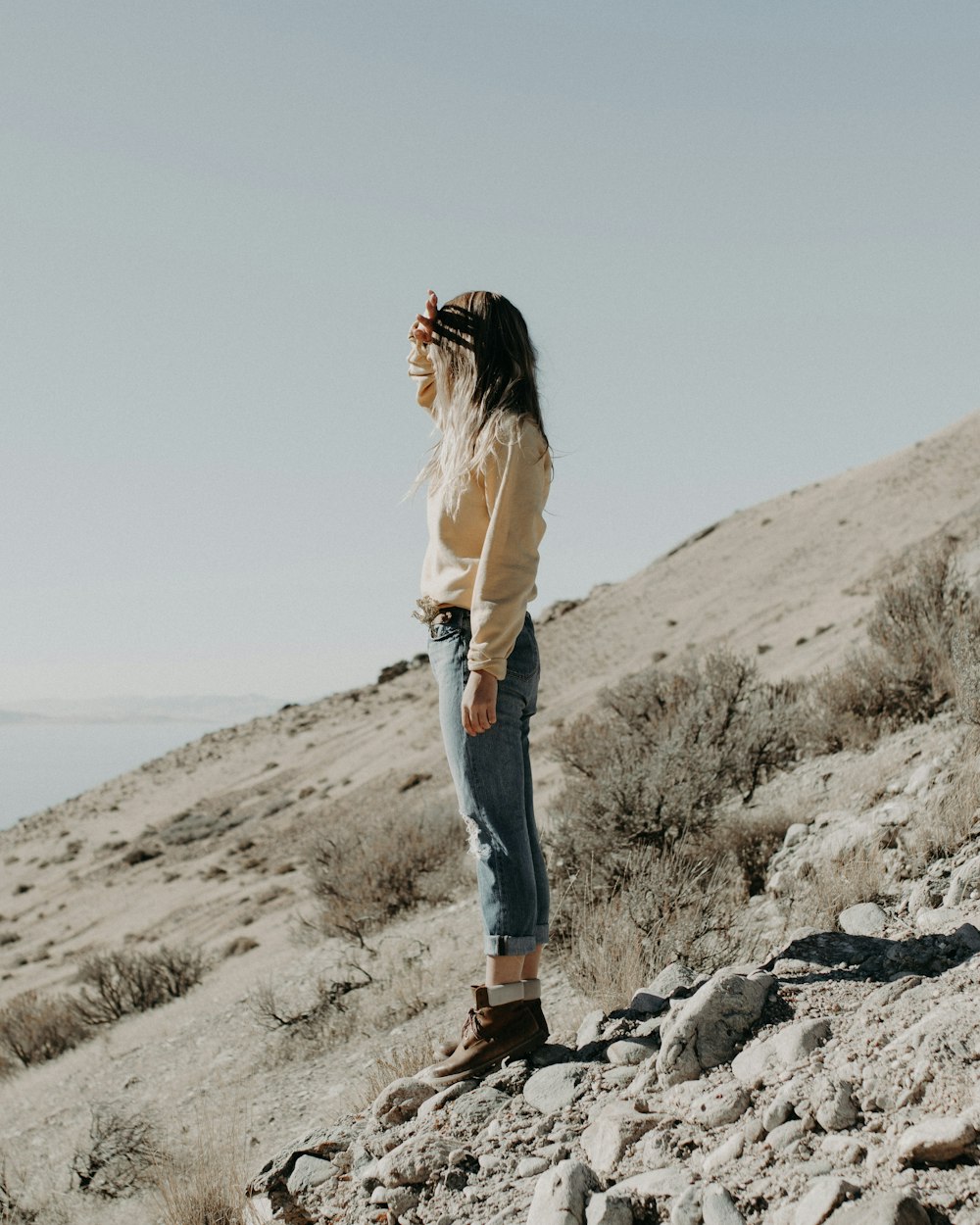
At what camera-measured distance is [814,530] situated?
3023 centimetres

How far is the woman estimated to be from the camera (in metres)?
2.71

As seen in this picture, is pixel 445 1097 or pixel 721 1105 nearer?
pixel 721 1105

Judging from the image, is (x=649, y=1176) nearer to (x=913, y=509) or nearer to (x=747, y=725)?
(x=747, y=725)

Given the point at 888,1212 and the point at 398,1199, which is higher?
the point at 888,1212

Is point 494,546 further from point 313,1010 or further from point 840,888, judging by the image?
point 313,1010

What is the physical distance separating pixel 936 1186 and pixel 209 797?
1013 inches

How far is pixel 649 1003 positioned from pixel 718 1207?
122 cm

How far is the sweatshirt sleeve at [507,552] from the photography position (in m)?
2.65

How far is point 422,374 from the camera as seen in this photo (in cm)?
321

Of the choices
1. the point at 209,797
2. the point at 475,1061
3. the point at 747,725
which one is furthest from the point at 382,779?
the point at 475,1061

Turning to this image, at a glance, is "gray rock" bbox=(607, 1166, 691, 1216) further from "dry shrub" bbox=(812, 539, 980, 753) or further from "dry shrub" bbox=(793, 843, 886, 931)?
"dry shrub" bbox=(812, 539, 980, 753)

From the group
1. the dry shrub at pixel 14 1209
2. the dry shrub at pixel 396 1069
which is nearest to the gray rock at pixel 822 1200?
the dry shrub at pixel 396 1069

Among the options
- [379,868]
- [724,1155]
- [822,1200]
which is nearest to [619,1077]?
[724,1155]

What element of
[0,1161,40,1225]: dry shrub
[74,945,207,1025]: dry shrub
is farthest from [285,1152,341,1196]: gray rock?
[74,945,207,1025]: dry shrub
